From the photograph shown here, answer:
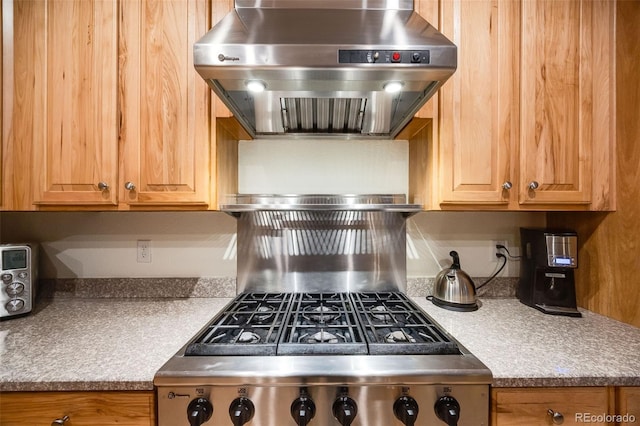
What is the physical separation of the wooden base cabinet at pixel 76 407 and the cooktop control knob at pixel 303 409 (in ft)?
1.34

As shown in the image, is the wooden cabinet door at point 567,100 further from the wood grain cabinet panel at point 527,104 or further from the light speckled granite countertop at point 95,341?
the light speckled granite countertop at point 95,341

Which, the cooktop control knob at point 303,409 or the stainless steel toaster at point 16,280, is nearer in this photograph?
the cooktop control knob at point 303,409

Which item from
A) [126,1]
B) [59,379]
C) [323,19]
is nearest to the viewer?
[59,379]

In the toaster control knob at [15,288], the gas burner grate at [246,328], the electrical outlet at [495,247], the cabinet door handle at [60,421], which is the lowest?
the cabinet door handle at [60,421]

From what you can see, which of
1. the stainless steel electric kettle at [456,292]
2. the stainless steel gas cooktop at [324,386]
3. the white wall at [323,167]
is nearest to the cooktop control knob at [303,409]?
the stainless steel gas cooktop at [324,386]

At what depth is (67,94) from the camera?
1.16 m

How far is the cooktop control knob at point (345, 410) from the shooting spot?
77cm

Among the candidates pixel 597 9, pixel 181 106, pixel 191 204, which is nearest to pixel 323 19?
pixel 181 106

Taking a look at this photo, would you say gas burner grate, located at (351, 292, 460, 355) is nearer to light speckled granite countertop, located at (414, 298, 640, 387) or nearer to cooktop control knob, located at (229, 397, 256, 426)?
light speckled granite countertop, located at (414, 298, 640, 387)

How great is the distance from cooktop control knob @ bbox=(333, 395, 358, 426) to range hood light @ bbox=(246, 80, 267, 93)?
3.32ft

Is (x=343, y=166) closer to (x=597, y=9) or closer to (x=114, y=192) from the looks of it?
(x=114, y=192)

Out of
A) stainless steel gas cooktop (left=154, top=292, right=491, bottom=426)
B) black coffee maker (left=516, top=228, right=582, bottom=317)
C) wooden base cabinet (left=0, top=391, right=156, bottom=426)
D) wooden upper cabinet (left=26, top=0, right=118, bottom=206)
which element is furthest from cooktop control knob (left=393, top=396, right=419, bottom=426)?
wooden upper cabinet (left=26, top=0, right=118, bottom=206)

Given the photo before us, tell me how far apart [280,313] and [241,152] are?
2.82ft

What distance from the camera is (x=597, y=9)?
1.19m
